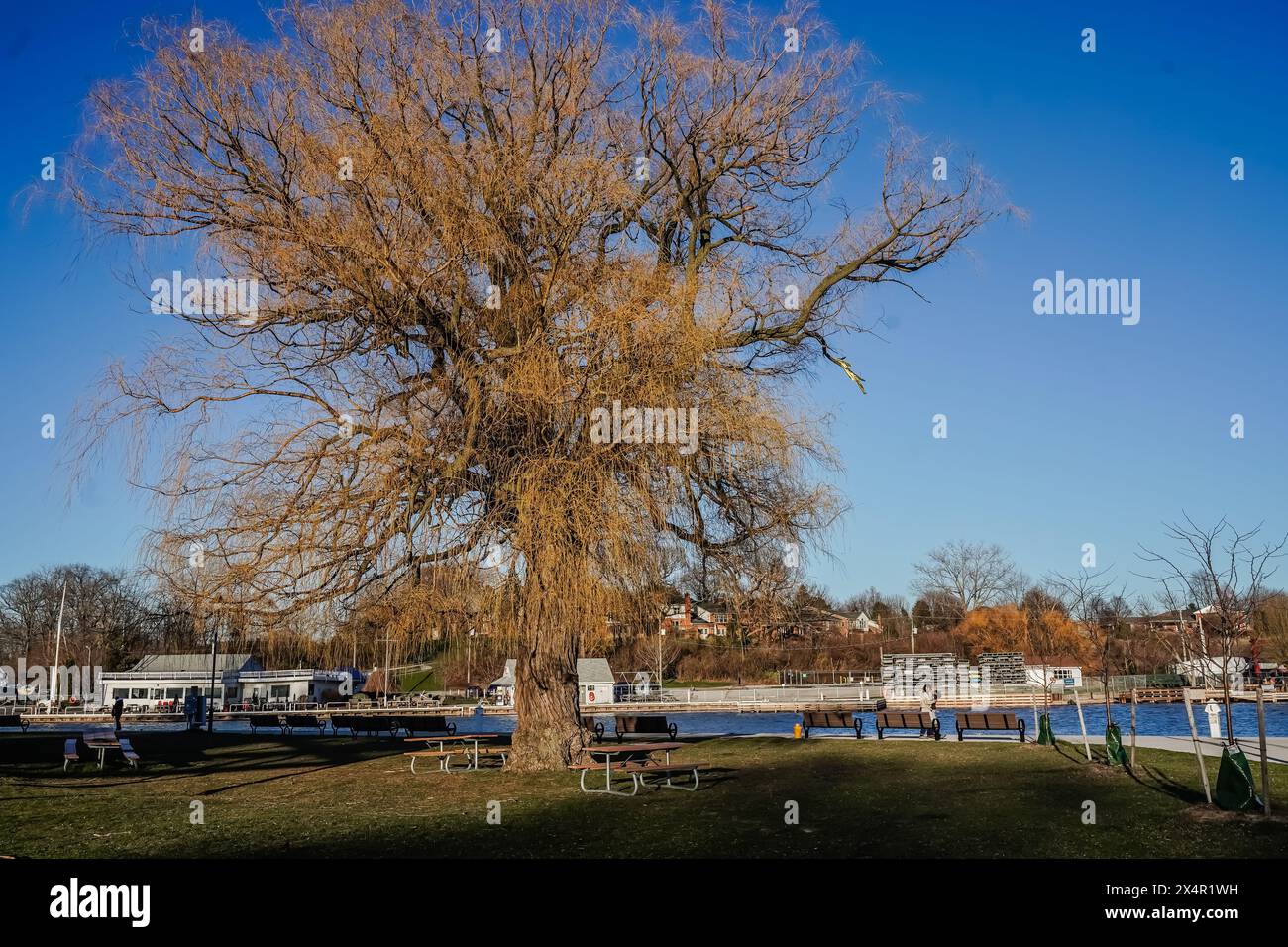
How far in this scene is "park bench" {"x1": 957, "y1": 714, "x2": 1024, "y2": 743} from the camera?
24.3m

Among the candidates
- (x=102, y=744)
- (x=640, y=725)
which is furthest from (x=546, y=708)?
(x=102, y=744)

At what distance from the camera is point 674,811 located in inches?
516

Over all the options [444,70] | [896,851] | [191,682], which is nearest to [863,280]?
[444,70]

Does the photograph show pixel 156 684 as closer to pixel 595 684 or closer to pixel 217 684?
pixel 217 684

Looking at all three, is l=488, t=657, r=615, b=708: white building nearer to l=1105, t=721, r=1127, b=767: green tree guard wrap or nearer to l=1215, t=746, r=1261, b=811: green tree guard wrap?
l=1105, t=721, r=1127, b=767: green tree guard wrap

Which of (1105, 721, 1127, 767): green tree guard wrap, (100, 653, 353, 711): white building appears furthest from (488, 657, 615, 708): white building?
(1105, 721, 1127, 767): green tree guard wrap

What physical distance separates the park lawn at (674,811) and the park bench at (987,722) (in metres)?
3.49

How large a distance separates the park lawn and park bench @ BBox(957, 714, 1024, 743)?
349 cm

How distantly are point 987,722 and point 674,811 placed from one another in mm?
14167

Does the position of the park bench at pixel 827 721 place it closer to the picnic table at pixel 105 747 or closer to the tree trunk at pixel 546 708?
Answer: the tree trunk at pixel 546 708

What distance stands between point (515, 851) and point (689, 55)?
14.0 metres

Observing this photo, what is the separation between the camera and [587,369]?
1581 centimetres

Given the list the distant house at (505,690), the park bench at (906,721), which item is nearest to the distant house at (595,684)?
A: the distant house at (505,690)

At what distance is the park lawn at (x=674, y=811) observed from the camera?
1039 cm
